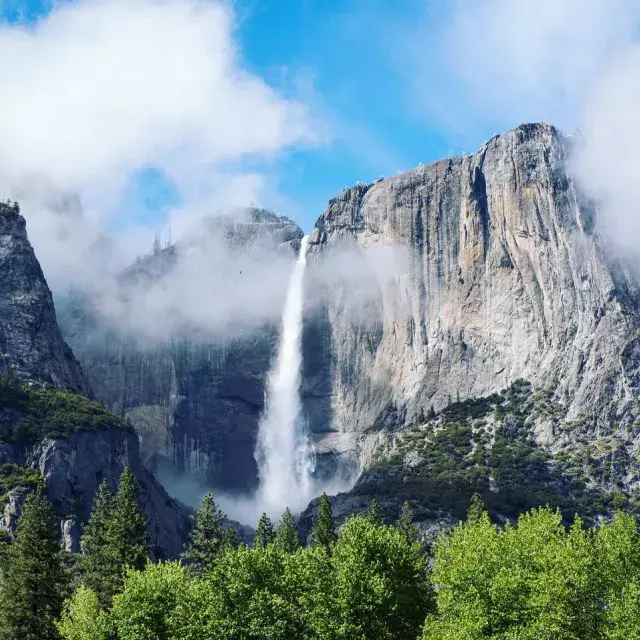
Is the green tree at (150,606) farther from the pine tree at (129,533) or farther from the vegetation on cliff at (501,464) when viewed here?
the vegetation on cliff at (501,464)

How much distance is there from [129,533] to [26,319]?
244ft

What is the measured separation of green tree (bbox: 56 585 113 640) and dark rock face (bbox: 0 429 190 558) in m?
40.9

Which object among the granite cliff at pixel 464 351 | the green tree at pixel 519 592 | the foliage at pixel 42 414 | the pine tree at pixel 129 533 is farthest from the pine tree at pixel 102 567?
the granite cliff at pixel 464 351

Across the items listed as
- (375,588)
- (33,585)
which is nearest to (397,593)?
(375,588)

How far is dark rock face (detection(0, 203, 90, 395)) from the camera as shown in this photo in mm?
146000

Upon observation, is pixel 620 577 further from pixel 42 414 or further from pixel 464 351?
pixel 464 351

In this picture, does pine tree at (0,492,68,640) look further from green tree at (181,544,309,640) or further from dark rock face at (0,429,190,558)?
dark rock face at (0,429,190,558)

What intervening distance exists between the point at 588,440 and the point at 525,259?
38360 millimetres

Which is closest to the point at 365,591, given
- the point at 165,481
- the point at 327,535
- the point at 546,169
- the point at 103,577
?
the point at 103,577

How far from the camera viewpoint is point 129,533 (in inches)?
3324

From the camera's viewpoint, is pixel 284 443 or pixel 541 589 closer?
pixel 541 589

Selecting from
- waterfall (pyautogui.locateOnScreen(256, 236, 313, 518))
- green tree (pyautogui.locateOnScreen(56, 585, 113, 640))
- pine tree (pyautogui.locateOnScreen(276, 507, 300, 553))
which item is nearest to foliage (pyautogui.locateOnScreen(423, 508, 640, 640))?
green tree (pyautogui.locateOnScreen(56, 585, 113, 640))

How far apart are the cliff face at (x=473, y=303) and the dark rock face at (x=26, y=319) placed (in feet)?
178

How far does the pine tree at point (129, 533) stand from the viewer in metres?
81.7
